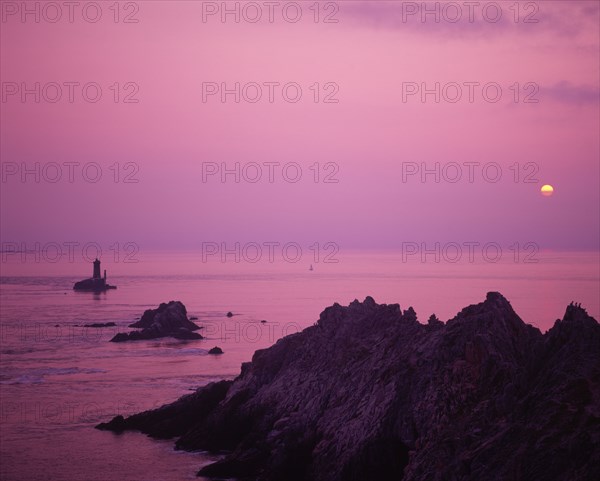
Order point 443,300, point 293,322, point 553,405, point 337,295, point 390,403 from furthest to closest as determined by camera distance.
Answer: point 337,295
point 443,300
point 293,322
point 390,403
point 553,405

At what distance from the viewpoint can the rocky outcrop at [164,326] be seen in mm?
95000

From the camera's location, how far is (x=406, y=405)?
108 feet

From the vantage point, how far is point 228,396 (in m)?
44.8

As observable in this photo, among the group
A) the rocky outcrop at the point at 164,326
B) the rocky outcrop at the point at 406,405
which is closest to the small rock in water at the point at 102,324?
the rocky outcrop at the point at 164,326

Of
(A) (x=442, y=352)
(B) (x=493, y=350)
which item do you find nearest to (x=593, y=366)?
(B) (x=493, y=350)

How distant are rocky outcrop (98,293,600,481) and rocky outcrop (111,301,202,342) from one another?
48242 mm

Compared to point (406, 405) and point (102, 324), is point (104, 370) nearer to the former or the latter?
point (102, 324)

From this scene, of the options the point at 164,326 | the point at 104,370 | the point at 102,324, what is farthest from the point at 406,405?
the point at 102,324

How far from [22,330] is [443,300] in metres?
92.5

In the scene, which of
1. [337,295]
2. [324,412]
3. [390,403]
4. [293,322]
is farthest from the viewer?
[337,295]

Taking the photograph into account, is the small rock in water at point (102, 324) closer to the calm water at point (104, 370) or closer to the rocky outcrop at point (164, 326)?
the calm water at point (104, 370)

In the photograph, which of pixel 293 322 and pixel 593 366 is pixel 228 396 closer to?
pixel 593 366

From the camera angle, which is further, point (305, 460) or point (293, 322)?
point (293, 322)

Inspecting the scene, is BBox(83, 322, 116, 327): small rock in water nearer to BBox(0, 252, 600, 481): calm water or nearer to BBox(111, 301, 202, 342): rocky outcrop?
BBox(0, 252, 600, 481): calm water
